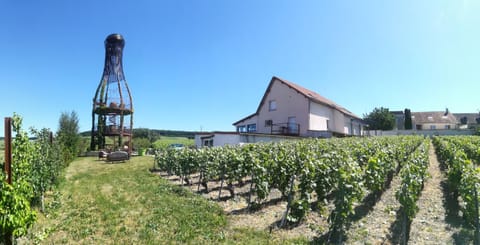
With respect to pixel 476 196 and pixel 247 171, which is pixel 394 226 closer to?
pixel 476 196

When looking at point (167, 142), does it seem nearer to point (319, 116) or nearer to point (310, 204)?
point (319, 116)

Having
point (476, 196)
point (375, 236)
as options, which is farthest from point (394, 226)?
point (476, 196)

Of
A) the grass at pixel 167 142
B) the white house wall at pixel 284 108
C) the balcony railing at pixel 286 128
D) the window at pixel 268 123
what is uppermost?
the white house wall at pixel 284 108

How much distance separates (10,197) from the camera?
3170mm

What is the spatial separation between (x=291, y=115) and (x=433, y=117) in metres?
49.6

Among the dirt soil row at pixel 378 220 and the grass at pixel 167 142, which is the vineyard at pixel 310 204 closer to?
the dirt soil row at pixel 378 220

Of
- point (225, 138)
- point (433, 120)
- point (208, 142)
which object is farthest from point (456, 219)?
point (433, 120)

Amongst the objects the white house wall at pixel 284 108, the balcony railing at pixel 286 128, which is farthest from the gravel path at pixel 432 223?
the balcony railing at pixel 286 128

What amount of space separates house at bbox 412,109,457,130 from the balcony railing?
146ft

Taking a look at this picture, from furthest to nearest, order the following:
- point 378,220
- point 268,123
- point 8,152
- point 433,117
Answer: point 433,117 → point 268,123 → point 378,220 → point 8,152

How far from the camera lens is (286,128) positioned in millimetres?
25500

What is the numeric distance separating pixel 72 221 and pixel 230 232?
12.2ft

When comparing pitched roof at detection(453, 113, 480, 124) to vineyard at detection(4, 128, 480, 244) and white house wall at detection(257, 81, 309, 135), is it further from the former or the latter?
vineyard at detection(4, 128, 480, 244)

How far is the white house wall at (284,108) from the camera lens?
80.4 feet
